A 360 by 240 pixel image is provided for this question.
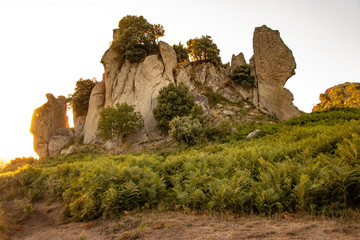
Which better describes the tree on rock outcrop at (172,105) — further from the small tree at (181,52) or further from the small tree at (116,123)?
the small tree at (181,52)

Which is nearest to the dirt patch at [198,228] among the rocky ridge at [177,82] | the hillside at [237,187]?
the hillside at [237,187]

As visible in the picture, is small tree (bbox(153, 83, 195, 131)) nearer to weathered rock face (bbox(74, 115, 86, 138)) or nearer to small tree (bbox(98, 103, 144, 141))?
small tree (bbox(98, 103, 144, 141))

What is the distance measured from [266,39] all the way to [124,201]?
34.9m

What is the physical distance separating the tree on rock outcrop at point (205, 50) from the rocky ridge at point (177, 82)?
3.93 m

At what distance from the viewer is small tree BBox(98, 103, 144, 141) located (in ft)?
88.9

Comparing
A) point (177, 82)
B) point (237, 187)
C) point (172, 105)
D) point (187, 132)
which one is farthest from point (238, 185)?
point (177, 82)

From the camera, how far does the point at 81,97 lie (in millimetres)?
38875

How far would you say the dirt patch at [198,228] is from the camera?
4.14 m

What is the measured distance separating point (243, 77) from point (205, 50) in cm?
870

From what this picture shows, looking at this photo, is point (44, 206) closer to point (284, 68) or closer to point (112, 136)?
point (112, 136)

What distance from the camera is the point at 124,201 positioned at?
6.64 meters

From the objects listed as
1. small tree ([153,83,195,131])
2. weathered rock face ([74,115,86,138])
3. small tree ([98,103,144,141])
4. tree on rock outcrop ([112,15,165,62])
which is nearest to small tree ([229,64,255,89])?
small tree ([153,83,195,131])

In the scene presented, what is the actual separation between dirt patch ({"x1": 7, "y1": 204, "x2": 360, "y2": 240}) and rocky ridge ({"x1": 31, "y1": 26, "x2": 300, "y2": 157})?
74.9ft

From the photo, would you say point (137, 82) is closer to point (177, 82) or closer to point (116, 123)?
point (177, 82)
